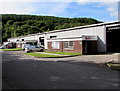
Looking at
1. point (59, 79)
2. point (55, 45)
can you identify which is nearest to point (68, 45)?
point (55, 45)

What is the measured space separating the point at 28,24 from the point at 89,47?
82618mm

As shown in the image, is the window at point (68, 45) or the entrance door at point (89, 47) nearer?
the entrance door at point (89, 47)

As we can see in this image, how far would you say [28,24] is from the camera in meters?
102

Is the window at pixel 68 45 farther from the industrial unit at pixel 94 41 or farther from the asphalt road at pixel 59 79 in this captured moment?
the asphalt road at pixel 59 79

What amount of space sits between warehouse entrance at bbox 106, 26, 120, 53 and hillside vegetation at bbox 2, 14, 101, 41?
58.7 meters

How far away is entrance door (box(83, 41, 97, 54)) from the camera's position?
2425 cm

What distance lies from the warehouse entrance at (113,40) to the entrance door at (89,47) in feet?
8.01

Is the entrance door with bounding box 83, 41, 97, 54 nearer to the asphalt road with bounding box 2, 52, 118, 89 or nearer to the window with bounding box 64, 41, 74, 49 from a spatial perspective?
the window with bounding box 64, 41, 74, 49

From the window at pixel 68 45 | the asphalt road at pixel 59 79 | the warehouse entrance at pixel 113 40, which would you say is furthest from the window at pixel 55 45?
the asphalt road at pixel 59 79

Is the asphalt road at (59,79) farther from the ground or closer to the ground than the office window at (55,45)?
closer to the ground

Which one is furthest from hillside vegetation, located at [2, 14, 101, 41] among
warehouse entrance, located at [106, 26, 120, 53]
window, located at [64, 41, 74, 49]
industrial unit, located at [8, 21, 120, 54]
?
window, located at [64, 41, 74, 49]

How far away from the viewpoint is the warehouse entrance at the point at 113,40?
2625 centimetres

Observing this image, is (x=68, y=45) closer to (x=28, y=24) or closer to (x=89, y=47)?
(x=89, y=47)

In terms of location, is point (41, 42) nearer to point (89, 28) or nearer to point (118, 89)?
point (89, 28)
